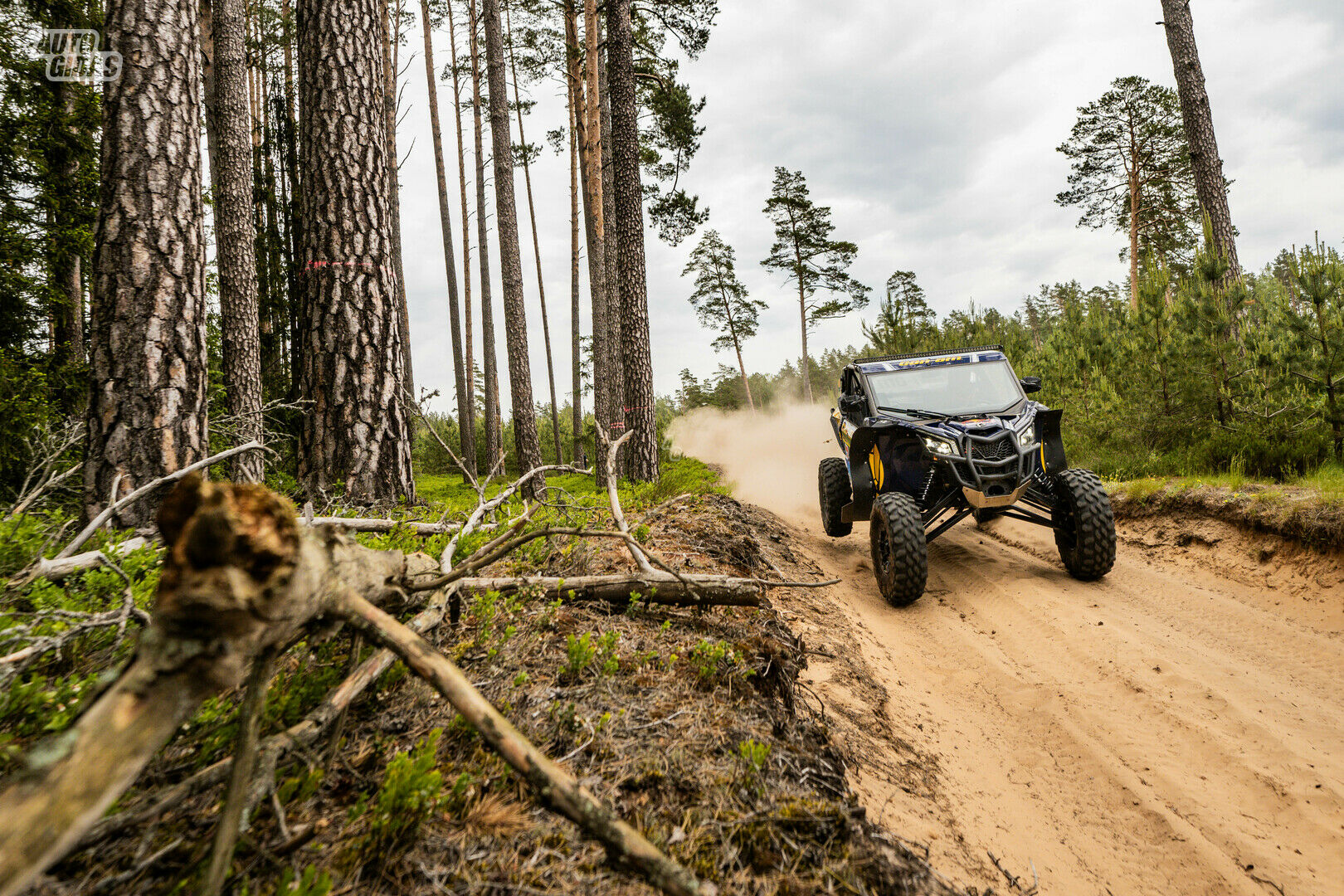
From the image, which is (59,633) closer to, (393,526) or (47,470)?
(393,526)

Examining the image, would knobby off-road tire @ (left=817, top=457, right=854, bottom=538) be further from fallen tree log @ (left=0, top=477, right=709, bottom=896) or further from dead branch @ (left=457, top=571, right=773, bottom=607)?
fallen tree log @ (left=0, top=477, right=709, bottom=896)

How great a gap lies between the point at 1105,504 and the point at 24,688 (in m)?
6.42

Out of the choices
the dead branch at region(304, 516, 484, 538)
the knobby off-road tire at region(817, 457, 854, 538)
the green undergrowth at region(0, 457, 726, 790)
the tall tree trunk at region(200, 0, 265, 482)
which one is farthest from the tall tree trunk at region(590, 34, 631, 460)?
the green undergrowth at region(0, 457, 726, 790)

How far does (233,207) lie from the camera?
7.87 meters

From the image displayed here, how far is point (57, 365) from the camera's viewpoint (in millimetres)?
7199

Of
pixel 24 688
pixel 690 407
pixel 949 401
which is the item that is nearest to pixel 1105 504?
pixel 949 401

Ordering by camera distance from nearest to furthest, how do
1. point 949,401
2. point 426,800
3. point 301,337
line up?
point 426,800 < point 301,337 < point 949,401

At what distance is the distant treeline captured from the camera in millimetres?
6426

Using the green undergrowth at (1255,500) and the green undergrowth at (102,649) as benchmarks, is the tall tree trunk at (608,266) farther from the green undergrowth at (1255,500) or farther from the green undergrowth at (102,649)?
the green undergrowth at (102,649)

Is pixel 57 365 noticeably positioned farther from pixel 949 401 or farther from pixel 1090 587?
pixel 1090 587

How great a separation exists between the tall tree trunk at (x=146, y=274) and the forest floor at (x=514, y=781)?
989 mm

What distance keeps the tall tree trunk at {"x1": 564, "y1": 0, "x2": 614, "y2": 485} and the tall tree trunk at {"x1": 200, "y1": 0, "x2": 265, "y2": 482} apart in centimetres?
614

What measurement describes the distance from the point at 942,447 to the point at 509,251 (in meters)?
9.75

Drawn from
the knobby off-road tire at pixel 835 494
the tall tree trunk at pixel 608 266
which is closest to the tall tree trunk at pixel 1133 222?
the tall tree trunk at pixel 608 266
